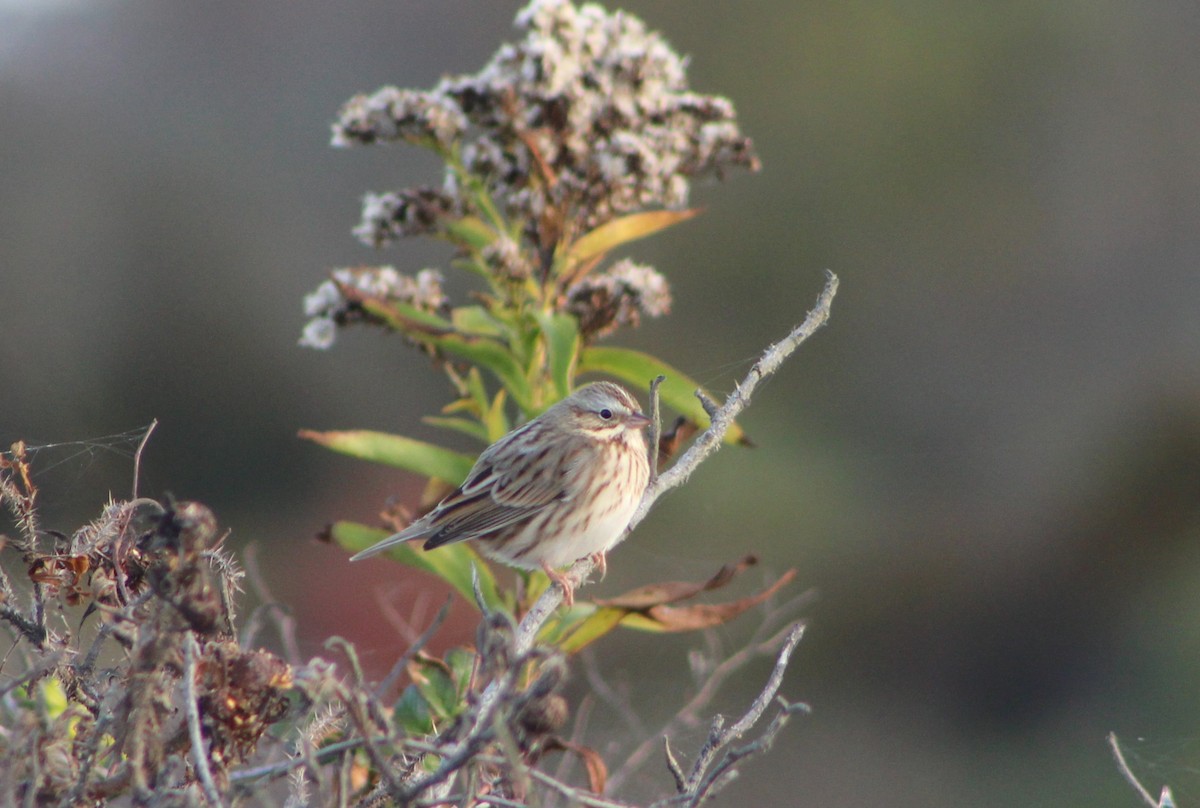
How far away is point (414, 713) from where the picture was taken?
1.74m

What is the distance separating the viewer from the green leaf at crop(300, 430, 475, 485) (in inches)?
80.4

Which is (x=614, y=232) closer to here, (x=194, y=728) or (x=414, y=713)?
(x=414, y=713)

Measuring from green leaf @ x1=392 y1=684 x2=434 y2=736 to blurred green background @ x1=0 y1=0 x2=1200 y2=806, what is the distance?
2.92 m

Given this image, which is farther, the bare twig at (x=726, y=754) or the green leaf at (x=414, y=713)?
the green leaf at (x=414, y=713)

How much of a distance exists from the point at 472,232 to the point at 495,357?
11.0 inches

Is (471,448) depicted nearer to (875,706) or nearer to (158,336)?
(158,336)

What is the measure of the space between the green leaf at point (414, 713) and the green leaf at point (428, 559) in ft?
1.10

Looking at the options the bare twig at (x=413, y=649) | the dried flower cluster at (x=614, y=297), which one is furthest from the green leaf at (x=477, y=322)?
the bare twig at (x=413, y=649)

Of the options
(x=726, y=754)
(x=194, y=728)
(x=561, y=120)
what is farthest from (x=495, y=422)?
(x=194, y=728)

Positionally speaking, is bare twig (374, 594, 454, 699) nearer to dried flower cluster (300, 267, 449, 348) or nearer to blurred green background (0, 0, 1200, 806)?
dried flower cluster (300, 267, 449, 348)

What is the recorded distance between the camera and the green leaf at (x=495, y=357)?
214 cm

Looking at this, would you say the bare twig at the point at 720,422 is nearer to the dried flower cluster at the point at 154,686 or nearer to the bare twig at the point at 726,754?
the bare twig at the point at 726,754

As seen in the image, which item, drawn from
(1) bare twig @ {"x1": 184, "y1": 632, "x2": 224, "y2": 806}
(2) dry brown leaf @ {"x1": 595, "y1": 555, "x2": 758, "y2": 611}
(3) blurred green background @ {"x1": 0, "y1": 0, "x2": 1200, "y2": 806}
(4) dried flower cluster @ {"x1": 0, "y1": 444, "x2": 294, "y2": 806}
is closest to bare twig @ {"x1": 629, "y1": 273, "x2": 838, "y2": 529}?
(2) dry brown leaf @ {"x1": 595, "y1": 555, "x2": 758, "y2": 611}

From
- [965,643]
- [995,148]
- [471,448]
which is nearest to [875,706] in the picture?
[965,643]
